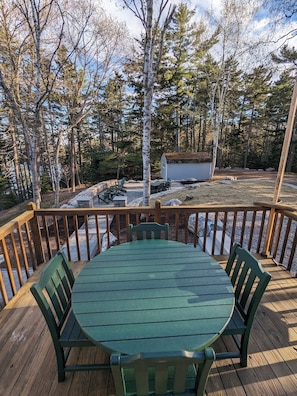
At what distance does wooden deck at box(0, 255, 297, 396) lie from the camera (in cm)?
149

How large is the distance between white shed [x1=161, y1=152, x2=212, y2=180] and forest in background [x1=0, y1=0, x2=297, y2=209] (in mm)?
1610

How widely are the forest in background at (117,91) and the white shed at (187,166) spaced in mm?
1610

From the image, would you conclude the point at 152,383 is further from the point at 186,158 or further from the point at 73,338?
the point at 186,158

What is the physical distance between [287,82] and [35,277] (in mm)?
22144

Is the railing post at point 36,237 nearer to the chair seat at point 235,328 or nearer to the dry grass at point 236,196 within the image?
the chair seat at point 235,328

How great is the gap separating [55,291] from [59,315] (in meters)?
0.17

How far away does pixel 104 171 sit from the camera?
60.3 ft

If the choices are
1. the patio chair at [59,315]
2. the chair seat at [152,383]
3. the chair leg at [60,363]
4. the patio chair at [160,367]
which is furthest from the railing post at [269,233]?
the chair leg at [60,363]

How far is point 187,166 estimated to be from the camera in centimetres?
1542

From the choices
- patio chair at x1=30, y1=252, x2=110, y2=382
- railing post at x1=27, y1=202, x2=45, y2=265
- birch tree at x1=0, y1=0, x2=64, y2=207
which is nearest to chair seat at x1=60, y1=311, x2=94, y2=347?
patio chair at x1=30, y1=252, x2=110, y2=382

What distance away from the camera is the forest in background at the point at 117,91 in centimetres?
684

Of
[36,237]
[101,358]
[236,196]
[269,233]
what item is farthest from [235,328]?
[236,196]

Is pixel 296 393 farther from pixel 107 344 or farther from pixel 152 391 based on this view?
pixel 107 344

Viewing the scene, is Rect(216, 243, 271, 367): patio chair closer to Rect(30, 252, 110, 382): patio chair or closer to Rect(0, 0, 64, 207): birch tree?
Rect(30, 252, 110, 382): patio chair
